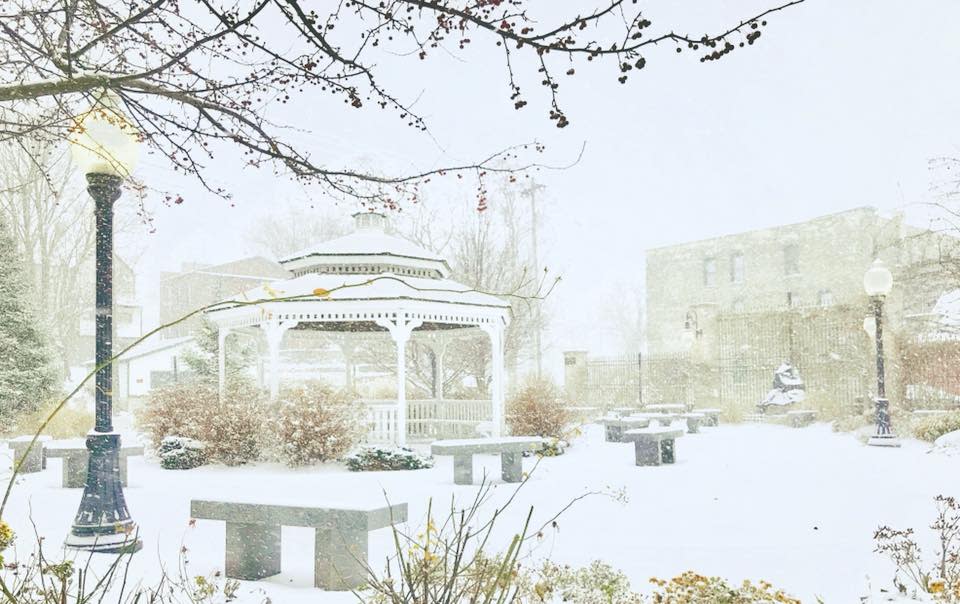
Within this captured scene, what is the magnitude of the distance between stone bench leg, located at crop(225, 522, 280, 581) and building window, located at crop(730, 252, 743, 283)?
104ft

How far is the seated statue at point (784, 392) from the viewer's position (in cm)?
2183

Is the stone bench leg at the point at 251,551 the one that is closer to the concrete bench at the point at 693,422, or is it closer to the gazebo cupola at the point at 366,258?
the gazebo cupola at the point at 366,258

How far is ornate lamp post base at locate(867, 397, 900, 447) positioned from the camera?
14492mm

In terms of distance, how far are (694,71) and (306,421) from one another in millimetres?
82121

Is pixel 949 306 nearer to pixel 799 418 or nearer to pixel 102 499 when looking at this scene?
pixel 799 418

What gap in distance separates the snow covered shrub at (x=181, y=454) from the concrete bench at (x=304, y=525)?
7592 mm

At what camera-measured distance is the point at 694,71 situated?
281ft

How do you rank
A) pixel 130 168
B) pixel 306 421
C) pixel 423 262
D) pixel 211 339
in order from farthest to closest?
1. pixel 211 339
2. pixel 423 262
3. pixel 306 421
4. pixel 130 168

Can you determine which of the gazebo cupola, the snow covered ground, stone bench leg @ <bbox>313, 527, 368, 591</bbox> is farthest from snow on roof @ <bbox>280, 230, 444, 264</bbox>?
stone bench leg @ <bbox>313, 527, 368, 591</bbox>

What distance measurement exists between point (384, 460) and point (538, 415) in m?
3.80

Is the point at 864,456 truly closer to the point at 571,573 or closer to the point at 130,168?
the point at 571,573

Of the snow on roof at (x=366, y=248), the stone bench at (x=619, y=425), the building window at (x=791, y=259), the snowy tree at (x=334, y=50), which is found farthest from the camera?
the building window at (x=791, y=259)

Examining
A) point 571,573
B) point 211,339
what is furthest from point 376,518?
point 211,339

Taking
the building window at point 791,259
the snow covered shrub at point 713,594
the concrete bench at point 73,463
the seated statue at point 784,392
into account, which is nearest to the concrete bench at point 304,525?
the snow covered shrub at point 713,594
